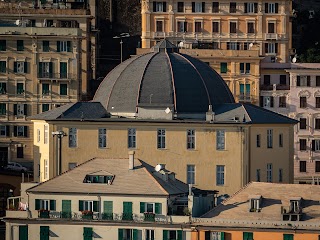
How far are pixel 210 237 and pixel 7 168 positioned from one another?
145 ft

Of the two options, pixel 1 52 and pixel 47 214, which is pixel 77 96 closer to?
pixel 1 52

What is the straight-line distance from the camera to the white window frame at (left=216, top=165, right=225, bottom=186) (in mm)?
158625

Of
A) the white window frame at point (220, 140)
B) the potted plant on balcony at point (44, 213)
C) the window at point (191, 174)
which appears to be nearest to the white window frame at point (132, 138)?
the window at point (191, 174)

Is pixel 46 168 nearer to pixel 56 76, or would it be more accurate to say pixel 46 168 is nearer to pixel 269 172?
pixel 269 172

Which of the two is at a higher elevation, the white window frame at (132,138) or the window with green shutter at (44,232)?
the white window frame at (132,138)

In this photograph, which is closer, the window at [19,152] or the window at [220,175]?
the window at [220,175]

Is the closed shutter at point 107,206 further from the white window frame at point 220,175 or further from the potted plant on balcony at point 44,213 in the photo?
the white window frame at point 220,175

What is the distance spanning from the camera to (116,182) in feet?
478

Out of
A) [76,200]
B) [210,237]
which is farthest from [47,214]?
[210,237]

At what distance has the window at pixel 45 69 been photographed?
187500 millimetres

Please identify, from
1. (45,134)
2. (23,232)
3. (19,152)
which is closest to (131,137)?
(45,134)

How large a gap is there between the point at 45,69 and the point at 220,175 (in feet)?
106

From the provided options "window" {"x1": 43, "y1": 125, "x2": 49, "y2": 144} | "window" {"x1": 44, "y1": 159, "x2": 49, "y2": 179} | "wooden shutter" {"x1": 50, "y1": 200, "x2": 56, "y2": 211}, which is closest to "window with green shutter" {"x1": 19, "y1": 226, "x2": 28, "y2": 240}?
"wooden shutter" {"x1": 50, "y1": 200, "x2": 56, "y2": 211}

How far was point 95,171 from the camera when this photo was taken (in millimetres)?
147500
